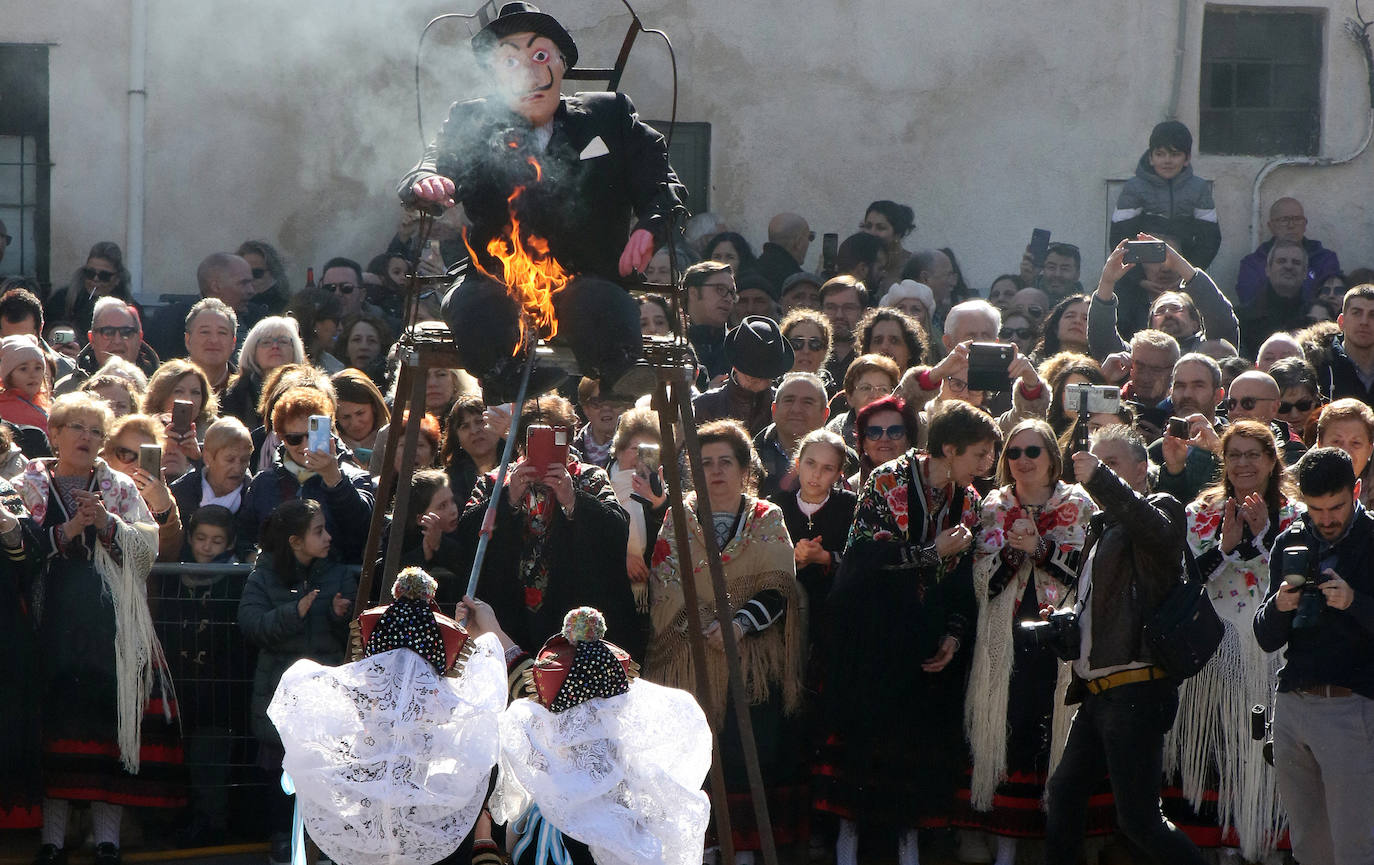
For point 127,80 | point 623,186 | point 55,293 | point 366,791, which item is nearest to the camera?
point 366,791

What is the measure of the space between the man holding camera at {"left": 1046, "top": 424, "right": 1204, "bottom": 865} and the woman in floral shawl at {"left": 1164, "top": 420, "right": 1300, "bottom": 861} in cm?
61

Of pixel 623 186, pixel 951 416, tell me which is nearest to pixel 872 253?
pixel 951 416

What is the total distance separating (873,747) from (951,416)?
48.6 inches

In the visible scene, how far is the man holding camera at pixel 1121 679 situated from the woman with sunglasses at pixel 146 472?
331cm

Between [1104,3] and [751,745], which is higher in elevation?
[1104,3]

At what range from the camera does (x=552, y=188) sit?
468cm

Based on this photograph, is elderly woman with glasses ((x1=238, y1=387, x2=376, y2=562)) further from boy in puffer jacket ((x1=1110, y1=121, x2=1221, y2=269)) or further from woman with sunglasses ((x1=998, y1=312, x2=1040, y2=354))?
boy in puffer jacket ((x1=1110, y1=121, x2=1221, y2=269))

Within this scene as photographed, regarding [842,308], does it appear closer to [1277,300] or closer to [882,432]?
[882,432]

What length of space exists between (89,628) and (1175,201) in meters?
6.93

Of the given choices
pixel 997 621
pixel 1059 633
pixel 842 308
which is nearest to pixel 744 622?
pixel 997 621

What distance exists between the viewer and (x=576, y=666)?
444cm

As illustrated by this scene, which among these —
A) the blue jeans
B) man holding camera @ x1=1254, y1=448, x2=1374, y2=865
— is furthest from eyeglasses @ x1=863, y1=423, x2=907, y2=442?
man holding camera @ x1=1254, y1=448, x2=1374, y2=865

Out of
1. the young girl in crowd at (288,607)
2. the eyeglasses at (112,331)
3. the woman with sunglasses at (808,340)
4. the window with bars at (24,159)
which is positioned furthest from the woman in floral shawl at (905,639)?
the window with bars at (24,159)

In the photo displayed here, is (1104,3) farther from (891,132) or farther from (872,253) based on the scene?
(872,253)
